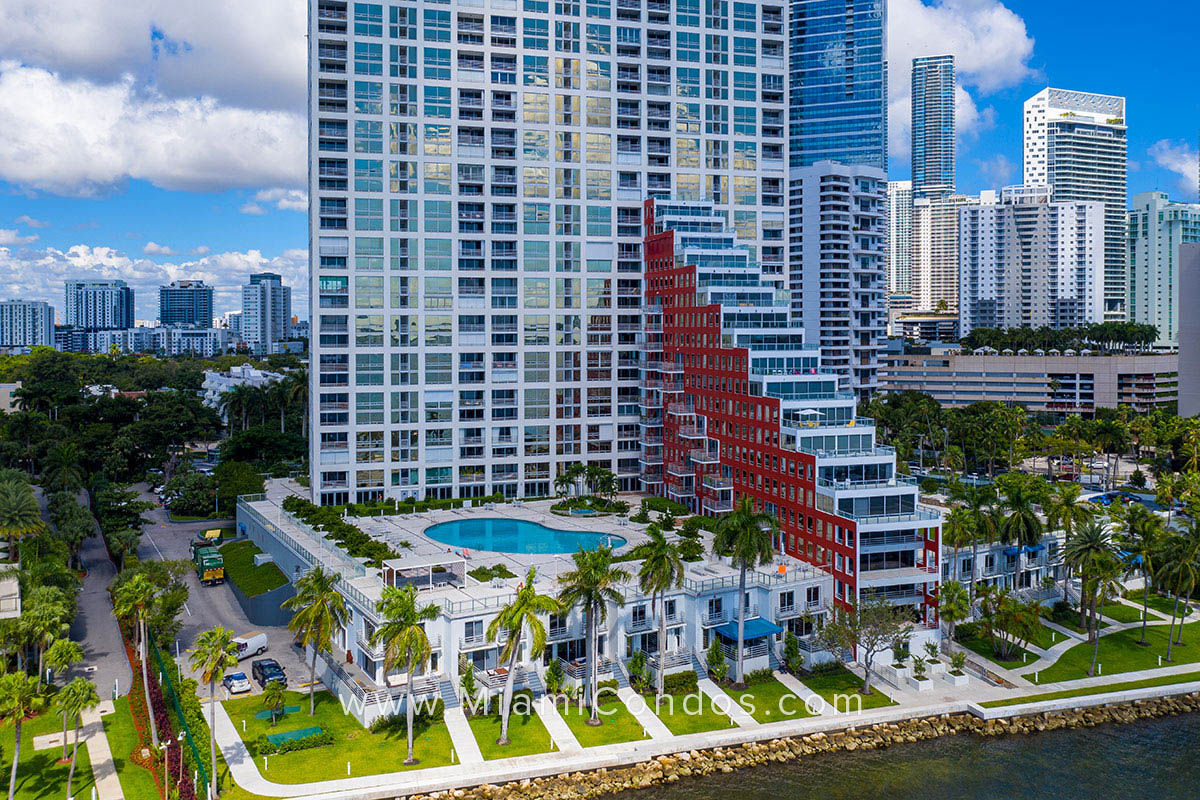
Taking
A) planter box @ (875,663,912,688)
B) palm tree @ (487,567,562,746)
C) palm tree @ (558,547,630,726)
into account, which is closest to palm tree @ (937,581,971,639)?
planter box @ (875,663,912,688)

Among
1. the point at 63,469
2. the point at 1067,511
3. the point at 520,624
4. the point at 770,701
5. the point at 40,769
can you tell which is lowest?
the point at 40,769

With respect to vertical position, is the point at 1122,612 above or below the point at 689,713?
above

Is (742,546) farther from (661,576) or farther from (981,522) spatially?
(981,522)

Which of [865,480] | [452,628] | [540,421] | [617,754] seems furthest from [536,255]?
[617,754]

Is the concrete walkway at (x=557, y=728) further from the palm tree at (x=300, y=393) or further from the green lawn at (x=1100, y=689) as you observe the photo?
the palm tree at (x=300, y=393)

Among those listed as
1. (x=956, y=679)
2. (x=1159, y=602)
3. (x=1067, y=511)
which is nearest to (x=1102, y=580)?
(x=1067, y=511)

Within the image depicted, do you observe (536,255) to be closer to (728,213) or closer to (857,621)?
(728,213)

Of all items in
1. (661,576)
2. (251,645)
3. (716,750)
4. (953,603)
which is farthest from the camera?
(251,645)
